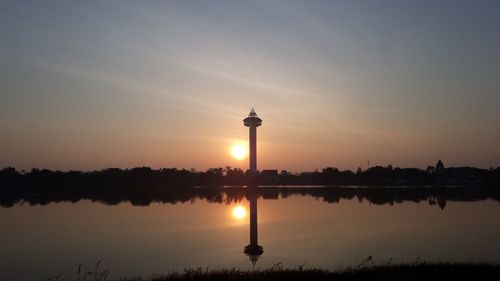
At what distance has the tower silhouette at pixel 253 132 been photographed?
181 m

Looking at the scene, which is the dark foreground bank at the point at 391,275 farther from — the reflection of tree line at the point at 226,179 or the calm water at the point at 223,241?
the reflection of tree line at the point at 226,179

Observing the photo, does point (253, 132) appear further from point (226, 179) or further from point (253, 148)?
point (226, 179)

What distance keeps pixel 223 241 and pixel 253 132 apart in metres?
161

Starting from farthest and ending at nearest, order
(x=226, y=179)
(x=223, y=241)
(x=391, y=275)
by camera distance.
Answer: (x=226, y=179) < (x=223, y=241) < (x=391, y=275)

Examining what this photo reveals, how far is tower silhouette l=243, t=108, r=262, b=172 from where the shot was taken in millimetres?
181125

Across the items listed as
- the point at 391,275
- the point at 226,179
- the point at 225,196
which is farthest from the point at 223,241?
the point at 226,179

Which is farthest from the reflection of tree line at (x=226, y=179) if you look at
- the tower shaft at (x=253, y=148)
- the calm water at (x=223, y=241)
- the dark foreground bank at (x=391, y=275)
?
the dark foreground bank at (x=391, y=275)

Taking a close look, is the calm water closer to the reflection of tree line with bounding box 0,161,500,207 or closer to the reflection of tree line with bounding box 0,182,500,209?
the reflection of tree line with bounding box 0,182,500,209

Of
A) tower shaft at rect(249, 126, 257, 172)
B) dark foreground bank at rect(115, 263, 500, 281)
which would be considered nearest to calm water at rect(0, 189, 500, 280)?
dark foreground bank at rect(115, 263, 500, 281)

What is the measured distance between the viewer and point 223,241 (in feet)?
96.4

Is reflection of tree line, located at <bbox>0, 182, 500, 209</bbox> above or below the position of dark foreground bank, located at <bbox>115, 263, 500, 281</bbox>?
above

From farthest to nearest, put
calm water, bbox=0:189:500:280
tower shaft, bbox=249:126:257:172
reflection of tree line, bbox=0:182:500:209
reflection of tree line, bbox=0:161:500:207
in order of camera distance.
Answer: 1. tower shaft, bbox=249:126:257:172
2. reflection of tree line, bbox=0:161:500:207
3. reflection of tree line, bbox=0:182:500:209
4. calm water, bbox=0:189:500:280

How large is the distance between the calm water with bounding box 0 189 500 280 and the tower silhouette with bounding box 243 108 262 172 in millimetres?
136691

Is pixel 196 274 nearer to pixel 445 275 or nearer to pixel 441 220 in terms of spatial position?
pixel 445 275
